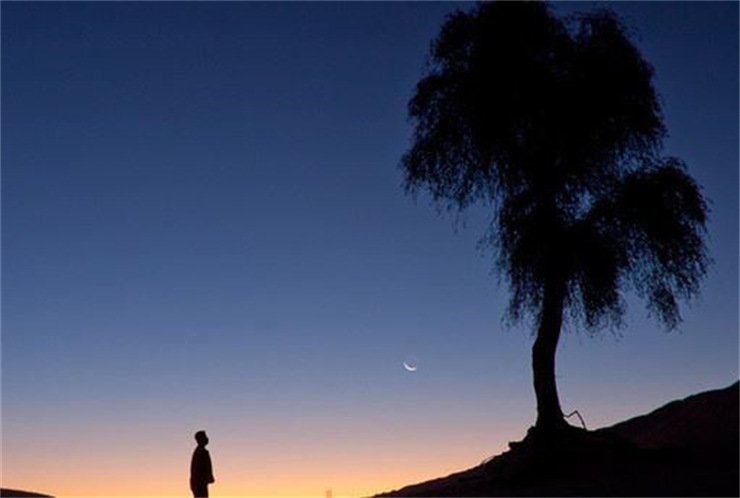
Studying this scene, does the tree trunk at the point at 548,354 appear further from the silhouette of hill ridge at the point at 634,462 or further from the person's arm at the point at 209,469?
the person's arm at the point at 209,469

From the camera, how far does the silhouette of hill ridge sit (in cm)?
2017

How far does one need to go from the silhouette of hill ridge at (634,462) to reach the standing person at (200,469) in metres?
7.53

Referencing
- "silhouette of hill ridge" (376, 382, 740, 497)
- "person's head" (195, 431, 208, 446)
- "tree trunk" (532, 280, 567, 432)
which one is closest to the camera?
"silhouette of hill ridge" (376, 382, 740, 497)

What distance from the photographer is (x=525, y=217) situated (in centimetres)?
2831

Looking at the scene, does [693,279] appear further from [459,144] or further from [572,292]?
[459,144]

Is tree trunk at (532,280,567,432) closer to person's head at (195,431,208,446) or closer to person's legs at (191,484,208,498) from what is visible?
person's legs at (191,484,208,498)

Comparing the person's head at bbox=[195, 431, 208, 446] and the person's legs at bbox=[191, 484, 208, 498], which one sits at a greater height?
the person's head at bbox=[195, 431, 208, 446]

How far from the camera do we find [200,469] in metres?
21.8

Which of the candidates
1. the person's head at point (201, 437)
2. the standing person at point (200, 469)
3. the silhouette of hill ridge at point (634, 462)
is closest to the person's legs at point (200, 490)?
the standing person at point (200, 469)

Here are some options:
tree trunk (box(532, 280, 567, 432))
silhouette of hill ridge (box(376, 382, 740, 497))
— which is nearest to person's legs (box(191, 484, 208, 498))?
silhouette of hill ridge (box(376, 382, 740, 497))

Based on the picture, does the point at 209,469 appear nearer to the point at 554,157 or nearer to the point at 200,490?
the point at 200,490

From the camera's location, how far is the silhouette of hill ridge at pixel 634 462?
20.2 meters

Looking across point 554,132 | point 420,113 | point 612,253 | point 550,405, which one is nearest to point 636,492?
point 550,405

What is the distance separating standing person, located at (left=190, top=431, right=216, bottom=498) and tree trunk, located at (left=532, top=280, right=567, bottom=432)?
34.0 feet
